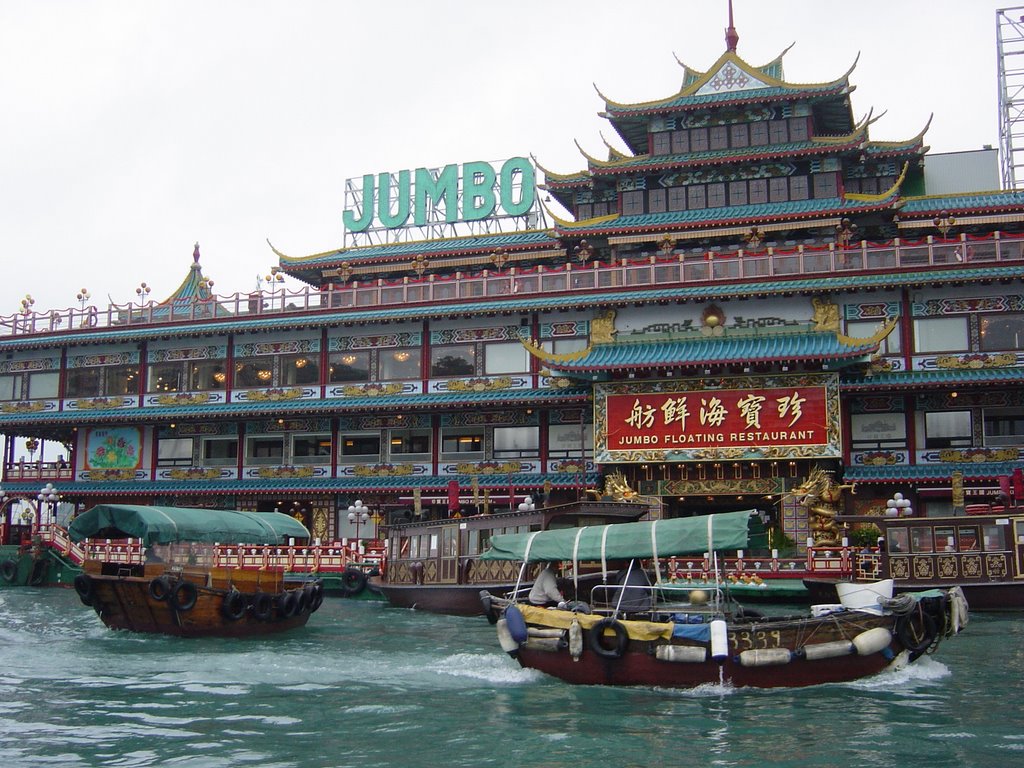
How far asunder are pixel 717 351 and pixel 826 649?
851 inches

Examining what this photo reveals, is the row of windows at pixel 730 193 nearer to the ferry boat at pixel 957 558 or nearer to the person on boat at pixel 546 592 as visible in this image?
the ferry boat at pixel 957 558

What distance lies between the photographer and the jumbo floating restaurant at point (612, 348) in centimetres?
4047

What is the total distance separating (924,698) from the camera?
758 inches

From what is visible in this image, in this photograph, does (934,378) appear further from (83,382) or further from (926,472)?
(83,382)

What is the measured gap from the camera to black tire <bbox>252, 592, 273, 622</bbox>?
29297 mm

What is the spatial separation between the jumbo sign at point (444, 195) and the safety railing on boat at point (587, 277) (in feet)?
13.5

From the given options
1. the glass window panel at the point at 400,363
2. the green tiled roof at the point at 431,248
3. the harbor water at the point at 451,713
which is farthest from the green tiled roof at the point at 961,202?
the harbor water at the point at 451,713

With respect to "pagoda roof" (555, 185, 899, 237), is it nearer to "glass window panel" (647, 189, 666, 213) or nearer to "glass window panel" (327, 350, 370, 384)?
"glass window panel" (647, 189, 666, 213)

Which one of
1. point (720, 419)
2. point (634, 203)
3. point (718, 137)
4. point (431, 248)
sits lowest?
point (720, 419)

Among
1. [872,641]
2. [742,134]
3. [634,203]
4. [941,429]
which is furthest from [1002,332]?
[872,641]

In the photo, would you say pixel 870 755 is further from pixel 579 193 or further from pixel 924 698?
pixel 579 193

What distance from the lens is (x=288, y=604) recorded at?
3002 centimetres

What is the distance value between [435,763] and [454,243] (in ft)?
129

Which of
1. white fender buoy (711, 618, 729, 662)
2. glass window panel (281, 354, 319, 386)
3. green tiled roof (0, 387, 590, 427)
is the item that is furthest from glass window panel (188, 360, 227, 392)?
white fender buoy (711, 618, 729, 662)
